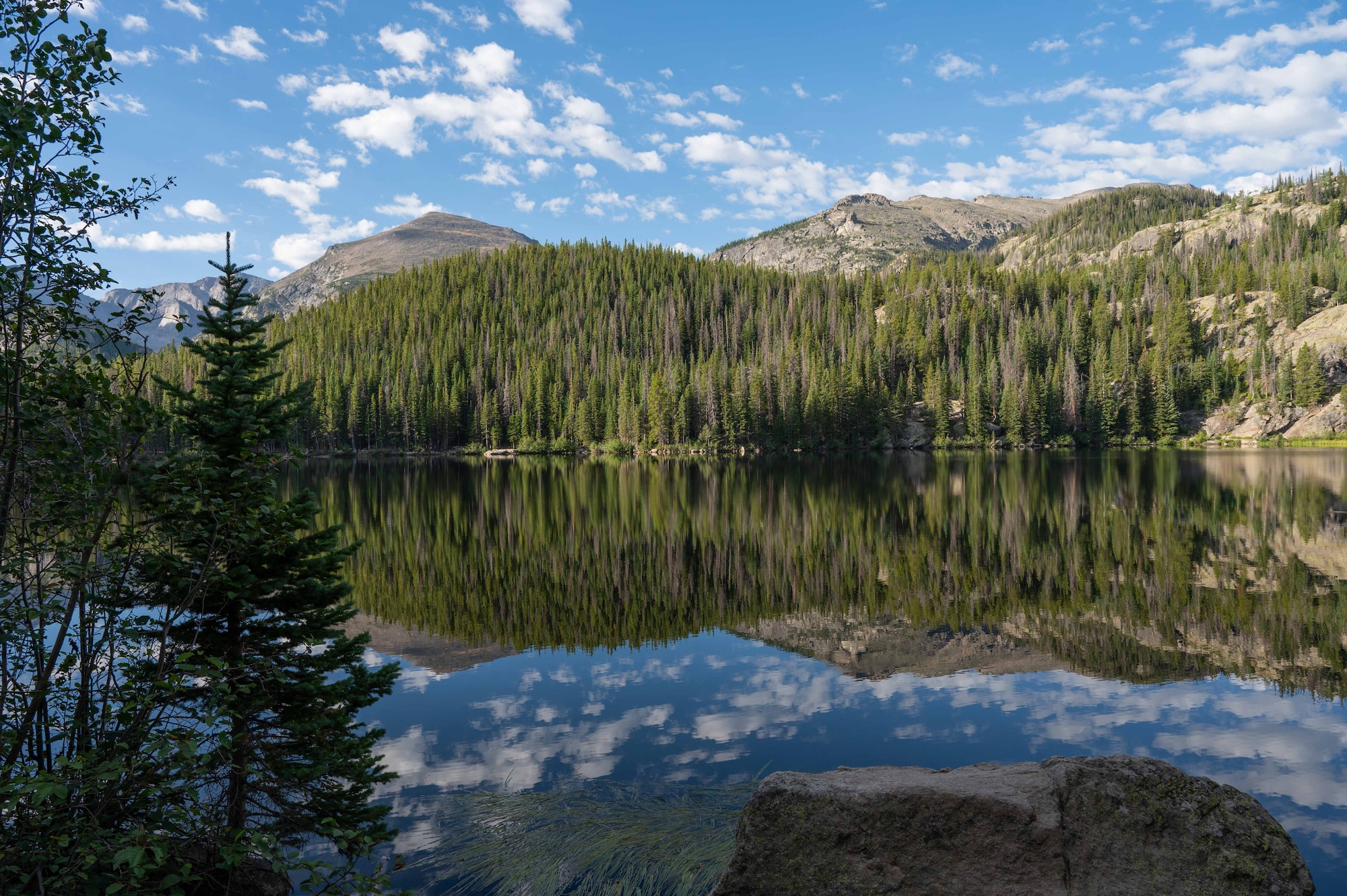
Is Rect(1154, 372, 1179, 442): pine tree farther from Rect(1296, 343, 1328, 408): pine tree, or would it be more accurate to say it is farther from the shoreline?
Rect(1296, 343, 1328, 408): pine tree

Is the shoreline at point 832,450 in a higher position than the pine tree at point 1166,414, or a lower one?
lower

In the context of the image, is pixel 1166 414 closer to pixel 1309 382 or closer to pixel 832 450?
pixel 1309 382

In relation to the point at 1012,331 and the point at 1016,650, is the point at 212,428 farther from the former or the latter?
the point at 1012,331

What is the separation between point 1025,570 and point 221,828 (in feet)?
72.0

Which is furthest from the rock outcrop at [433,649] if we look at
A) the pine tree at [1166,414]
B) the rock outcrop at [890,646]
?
the pine tree at [1166,414]

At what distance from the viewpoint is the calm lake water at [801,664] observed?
9164mm

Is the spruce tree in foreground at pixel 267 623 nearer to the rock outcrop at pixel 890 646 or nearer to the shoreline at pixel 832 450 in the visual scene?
the rock outcrop at pixel 890 646

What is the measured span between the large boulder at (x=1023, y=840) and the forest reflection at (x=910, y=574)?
885 centimetres

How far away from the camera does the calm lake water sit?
916 centimetres

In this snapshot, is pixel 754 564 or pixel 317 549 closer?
pixel 317 549

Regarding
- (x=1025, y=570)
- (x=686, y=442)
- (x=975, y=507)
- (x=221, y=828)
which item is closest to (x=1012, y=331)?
(x=686, y=442)

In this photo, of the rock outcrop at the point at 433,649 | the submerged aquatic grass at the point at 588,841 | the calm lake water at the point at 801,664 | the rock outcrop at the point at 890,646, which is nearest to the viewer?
the submerged aquatic grass at the point at 588,841

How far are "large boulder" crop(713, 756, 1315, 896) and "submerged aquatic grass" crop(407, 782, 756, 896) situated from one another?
8.04 ft

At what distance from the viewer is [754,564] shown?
24203 mm
